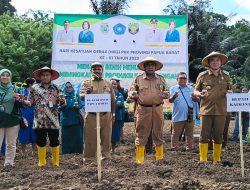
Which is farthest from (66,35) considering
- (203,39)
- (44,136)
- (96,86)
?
(203,39)

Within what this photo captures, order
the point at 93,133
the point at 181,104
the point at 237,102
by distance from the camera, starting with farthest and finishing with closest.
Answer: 1. the point at 181,104
2. the point at 93,133
3. the point at 237,102

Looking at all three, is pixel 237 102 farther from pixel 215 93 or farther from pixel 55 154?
pixel 55 154

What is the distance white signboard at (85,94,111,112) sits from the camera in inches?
220

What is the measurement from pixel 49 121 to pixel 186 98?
9.70 ft

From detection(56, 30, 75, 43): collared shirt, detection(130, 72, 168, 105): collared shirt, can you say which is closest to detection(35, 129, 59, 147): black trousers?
detection(130, 72, 168, 105): collared shirt

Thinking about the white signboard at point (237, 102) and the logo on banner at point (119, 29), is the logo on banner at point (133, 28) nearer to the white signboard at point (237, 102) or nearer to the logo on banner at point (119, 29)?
the logo on banner at point (119, 29)

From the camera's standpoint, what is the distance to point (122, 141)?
1051 centimetres

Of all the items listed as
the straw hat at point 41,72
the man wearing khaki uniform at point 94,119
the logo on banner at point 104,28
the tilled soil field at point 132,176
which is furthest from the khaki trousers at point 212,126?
the logo on banner at point 104,28

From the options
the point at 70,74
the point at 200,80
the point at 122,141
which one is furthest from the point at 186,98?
the point at 70,74

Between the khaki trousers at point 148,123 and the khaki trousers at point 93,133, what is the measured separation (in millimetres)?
507

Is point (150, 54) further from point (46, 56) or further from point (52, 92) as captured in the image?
point (46, 56)

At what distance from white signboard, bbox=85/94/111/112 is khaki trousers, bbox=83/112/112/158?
3.58 feet

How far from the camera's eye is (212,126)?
6.64 m

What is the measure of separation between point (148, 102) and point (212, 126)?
107 centimetres
